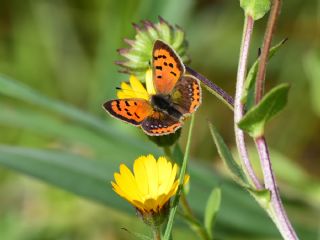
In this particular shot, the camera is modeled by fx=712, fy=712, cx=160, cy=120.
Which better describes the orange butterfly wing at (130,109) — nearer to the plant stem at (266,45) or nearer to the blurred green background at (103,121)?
the plant stem at (266,45)

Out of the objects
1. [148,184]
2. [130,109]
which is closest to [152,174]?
[148,184]

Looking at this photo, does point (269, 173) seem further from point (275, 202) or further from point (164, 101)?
point (164, 101)

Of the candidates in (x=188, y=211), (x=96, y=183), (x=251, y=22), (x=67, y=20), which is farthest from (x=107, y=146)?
(x=67, y=20)

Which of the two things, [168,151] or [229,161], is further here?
[168,151]

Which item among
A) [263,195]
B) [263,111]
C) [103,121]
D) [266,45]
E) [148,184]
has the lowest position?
[103,121]

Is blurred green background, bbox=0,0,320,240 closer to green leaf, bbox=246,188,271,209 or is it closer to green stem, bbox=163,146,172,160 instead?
green stem, bbox=163,146,172,160

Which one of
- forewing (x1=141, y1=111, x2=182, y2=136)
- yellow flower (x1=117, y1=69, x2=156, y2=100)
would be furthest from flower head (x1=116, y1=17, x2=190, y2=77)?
forewing (x1=141, y1=111, x2=182, y2=136)

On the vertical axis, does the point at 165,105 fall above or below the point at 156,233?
above

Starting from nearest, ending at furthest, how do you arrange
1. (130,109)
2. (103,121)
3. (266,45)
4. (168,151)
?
(266,45) → (130,109) → (168,151) → (103,121)
